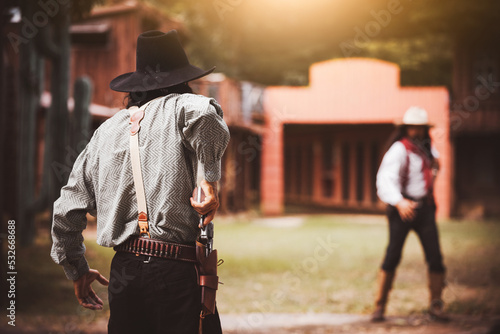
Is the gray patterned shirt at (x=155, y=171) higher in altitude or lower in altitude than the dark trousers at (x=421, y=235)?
higher

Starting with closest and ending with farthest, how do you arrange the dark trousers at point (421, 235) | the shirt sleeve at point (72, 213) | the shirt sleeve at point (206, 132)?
the shirt sleeve at point (206, 132), the shirt sleeve at point (72, 213), the dark trousers at point (421, 235)

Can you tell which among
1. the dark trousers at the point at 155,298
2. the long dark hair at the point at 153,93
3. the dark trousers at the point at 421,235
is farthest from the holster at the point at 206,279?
the dark trousers at the point at 421,235

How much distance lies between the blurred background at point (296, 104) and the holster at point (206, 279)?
5.53 m

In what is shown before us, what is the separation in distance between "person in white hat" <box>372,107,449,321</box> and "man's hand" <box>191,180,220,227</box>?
3.69m

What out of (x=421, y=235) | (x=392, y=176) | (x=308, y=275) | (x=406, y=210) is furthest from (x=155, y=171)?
(x=308, y=275)

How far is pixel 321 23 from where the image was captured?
98.0ft

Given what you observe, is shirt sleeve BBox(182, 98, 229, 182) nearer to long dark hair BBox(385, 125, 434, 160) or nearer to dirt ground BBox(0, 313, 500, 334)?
dirt ground BBox(0, 313, 500, 334)

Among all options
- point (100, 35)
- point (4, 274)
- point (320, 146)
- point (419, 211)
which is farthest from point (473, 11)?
point (4, 274)

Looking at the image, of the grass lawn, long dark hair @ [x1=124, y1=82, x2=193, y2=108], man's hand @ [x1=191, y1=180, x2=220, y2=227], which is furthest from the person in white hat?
man's hand @ [x1=191, y1=180, x2=220, y2=227]

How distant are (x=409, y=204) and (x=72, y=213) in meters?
3.93

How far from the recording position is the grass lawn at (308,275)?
23.0 ft

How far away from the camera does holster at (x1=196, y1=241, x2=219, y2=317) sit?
2.60 metres

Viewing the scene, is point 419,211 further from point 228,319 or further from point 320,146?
point 320,146

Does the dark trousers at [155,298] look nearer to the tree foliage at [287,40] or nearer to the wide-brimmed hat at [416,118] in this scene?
the wide-brimmed hat at [416,118]
